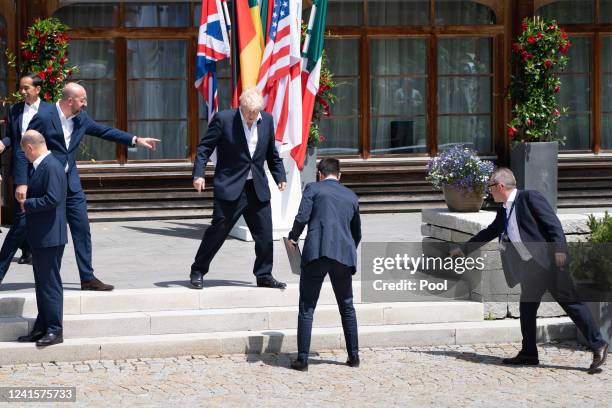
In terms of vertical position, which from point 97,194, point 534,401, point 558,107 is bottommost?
point 534,401

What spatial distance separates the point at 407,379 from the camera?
30.4ft

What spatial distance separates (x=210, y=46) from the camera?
47.6ft

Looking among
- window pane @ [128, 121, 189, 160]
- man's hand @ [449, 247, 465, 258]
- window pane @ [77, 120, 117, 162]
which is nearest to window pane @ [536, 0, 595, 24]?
window pane @ [128, 121, 189, 160]

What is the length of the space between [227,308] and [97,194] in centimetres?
647

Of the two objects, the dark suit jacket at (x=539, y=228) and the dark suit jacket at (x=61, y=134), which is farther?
the dark suit jacket at (x=61, y=134)

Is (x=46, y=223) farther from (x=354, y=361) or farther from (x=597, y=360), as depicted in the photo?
(x=597, y=360)

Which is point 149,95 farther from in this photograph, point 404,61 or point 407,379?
point 407,379

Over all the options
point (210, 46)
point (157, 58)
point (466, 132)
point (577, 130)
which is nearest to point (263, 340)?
point (210, 46)

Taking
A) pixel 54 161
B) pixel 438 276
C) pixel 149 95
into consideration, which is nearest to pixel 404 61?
pixel 149 95

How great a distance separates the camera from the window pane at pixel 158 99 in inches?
673

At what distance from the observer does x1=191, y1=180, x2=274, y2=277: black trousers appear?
10867 millimetres

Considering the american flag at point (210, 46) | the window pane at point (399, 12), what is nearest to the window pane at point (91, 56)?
the american flag at point (210, 46)

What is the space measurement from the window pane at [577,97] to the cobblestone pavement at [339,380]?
324 inches

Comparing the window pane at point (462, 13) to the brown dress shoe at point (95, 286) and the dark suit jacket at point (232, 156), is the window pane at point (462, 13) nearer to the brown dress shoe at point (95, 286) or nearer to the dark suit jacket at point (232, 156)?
the dark suit jacket at point (232, 156)
